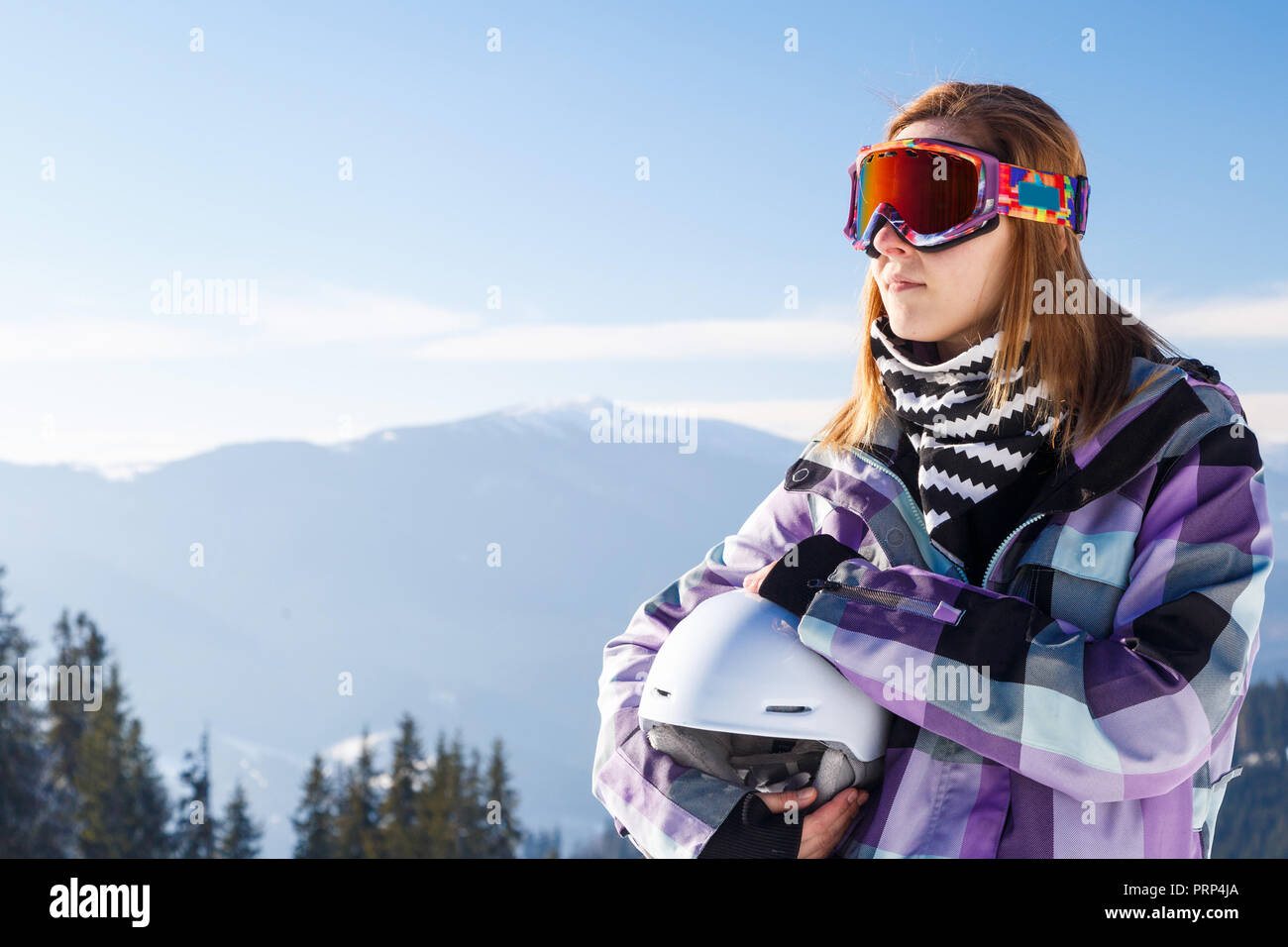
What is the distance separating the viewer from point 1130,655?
86.1 inches

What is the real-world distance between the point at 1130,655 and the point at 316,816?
50241 mm

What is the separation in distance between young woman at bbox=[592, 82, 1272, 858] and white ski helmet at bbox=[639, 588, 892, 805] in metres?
0.06

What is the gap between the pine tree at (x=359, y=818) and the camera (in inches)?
1816

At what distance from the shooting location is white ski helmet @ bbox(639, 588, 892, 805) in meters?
2.58

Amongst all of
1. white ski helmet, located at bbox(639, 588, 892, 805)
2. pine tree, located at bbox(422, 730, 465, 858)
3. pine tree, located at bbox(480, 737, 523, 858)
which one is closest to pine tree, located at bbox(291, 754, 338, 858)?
pine tree, located at bbox(422, 730, 465, 858)

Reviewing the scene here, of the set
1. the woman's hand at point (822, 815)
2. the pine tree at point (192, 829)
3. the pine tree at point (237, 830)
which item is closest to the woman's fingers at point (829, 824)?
the woman's hand at point (822, 815)

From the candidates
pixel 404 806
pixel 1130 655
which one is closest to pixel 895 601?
pixel 1130 655

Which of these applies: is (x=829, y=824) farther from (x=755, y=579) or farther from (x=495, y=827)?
(x=495, y=827)

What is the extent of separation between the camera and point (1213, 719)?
2199 mm
